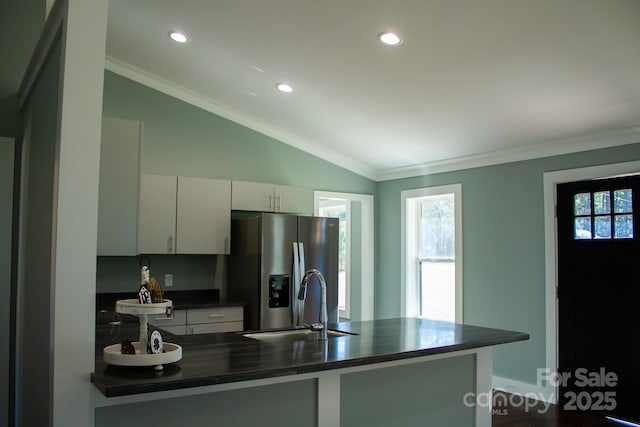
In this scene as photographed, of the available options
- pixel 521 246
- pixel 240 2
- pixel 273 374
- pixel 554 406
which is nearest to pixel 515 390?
pixel 554 406

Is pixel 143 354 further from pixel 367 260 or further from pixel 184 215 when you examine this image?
pixel 367 260

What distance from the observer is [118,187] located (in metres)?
3.73

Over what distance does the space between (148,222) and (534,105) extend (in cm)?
324

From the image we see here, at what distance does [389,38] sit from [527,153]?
207 cm

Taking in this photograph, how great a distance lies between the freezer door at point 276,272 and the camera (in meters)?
4.51

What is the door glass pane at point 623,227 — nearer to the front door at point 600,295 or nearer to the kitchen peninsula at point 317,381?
Answer: the front door at point 600,295

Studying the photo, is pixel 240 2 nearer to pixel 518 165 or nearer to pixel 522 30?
pixel 522 30

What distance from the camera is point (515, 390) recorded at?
15.4ft

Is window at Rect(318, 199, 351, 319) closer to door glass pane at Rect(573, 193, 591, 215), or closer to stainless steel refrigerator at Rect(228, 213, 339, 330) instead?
stainless steel refrigerator at Rect(228, 213, 339, 330)

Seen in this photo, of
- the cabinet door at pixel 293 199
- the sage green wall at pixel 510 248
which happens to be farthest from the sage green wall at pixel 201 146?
the sage green wall at pixel 510 248

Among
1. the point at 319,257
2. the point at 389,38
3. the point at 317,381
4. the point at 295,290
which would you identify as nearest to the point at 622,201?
the point at 389,38

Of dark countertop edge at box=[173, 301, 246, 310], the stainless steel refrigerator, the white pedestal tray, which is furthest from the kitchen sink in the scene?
dark countertop edge at box=[173, 301, 246, 310]

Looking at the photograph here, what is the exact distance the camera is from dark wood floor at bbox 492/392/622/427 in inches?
156

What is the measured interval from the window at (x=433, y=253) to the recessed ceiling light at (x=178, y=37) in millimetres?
3003
